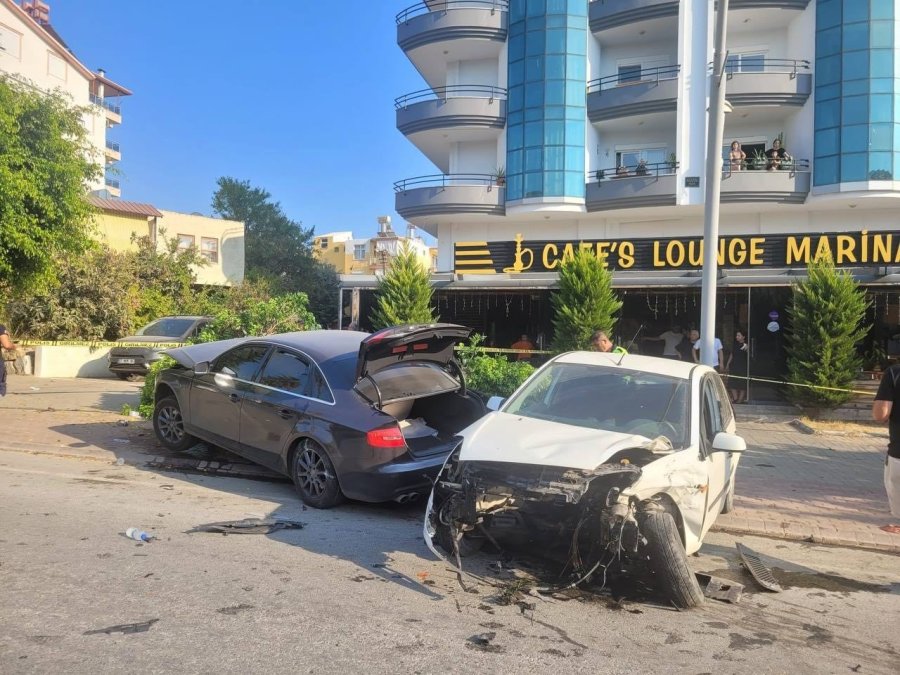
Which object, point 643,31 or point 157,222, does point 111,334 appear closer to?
point 157,222

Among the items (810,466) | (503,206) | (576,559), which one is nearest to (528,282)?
(503,206)

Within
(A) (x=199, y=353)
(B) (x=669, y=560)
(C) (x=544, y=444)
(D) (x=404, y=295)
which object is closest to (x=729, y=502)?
(B) (x=669, y=560)

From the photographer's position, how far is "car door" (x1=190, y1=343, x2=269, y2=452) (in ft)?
23.8

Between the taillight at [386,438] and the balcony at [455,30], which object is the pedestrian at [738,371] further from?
the balcony at [455,30]

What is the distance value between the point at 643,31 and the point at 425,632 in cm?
2438

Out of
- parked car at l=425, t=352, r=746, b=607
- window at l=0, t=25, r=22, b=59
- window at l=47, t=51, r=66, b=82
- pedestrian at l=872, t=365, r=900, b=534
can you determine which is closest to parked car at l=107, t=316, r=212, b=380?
parked car at l=425, t=352, r=746, b=607

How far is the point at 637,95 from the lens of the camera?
74.1ft

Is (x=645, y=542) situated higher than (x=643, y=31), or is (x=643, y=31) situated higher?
(x=643, y=31)

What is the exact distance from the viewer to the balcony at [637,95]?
2225cm

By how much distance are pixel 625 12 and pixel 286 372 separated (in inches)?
824

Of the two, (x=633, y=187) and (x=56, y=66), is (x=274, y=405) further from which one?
(x=56, y=66)

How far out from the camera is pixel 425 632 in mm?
3645

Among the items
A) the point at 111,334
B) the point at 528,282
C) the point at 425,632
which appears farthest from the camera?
the point at 111,334

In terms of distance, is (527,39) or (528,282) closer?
(528,282)
